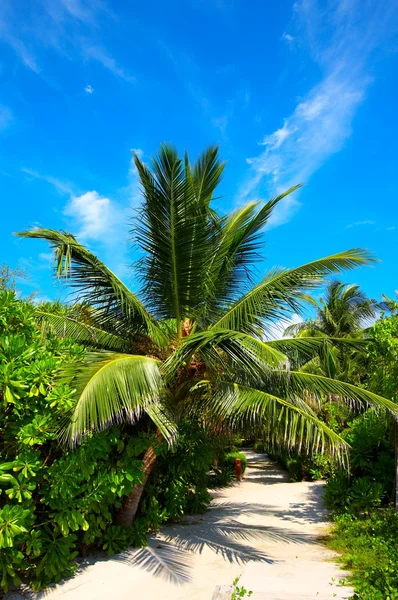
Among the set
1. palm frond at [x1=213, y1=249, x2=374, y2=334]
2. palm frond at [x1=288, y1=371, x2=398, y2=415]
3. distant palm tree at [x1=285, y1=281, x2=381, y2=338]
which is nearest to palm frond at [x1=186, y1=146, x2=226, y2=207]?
palm frond at [x1=213, y1=249, x2=374, y2=334]

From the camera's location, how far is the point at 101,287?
686 centimetres

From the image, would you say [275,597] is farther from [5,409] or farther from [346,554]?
[5,409]

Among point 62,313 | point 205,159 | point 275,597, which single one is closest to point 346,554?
point 275,597

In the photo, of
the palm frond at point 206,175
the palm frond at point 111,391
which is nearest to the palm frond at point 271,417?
the palm frond at point 111,391

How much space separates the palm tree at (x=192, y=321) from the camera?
5301 mm

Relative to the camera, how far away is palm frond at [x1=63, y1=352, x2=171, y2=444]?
14.8 ft

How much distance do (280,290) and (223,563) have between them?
4200 millimetres

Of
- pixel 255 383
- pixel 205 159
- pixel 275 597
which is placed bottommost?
pixel 275 597

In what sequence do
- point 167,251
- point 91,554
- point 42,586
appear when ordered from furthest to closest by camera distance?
1. point 167,251
2. point 91,554
3. point 42,586

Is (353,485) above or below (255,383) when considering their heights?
below

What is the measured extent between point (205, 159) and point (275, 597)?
21.6 ft

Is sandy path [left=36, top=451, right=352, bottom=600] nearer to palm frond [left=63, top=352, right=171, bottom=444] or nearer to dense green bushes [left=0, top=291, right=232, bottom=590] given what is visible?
dense green bushes [left=0, top=291, right=232, bottom=590]

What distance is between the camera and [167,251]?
6688mm

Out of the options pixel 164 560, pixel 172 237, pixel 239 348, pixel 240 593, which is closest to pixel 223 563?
pixel 164 560
